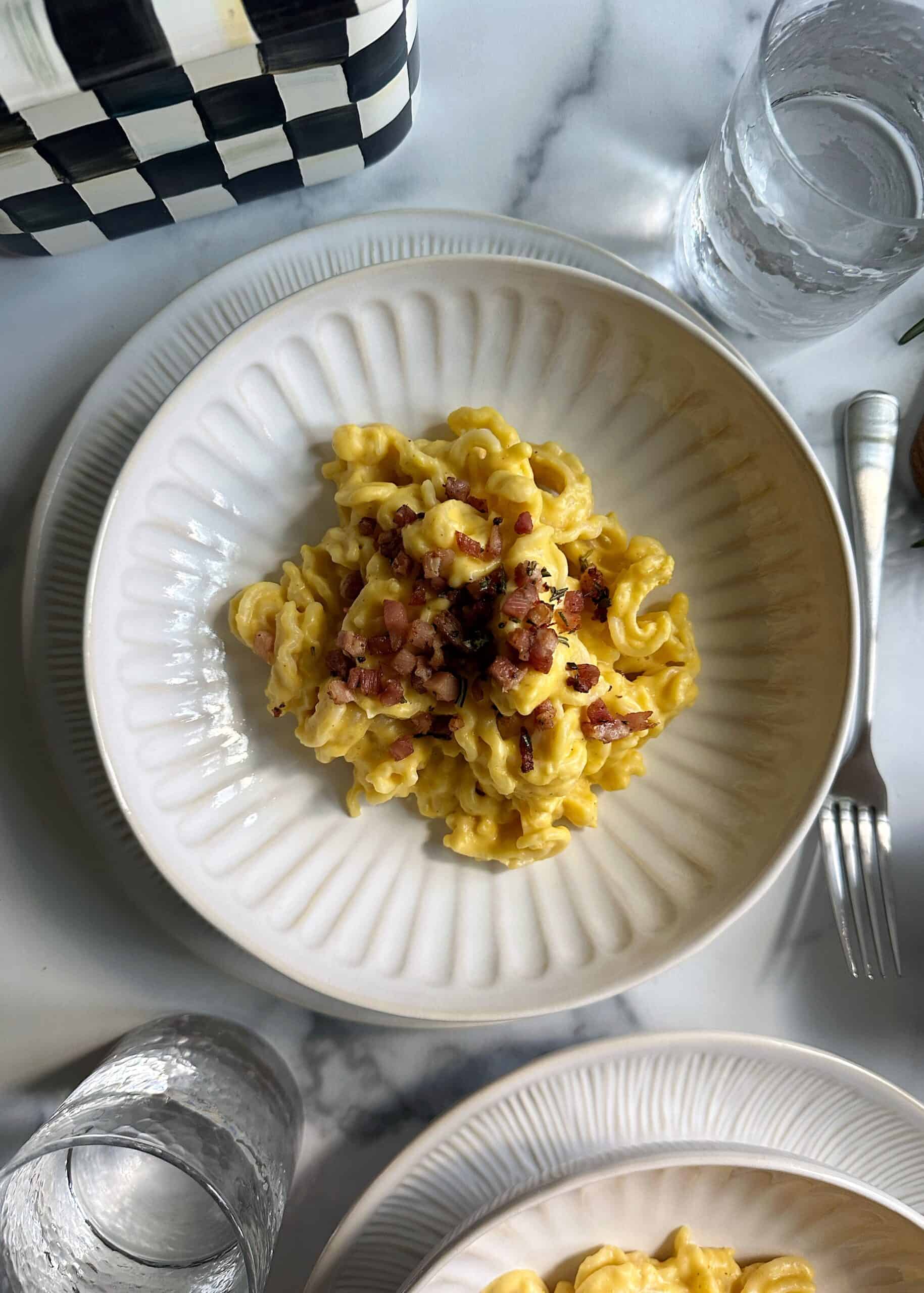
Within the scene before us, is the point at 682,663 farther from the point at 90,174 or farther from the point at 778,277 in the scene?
the point at 90,174

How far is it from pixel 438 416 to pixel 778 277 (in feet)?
2.31

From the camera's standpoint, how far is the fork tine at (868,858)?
1815 millimetres

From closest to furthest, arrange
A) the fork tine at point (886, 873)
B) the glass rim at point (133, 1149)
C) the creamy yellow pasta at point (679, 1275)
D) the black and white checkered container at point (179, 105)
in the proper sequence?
the black and white checkered container at point (179, 105) < the glass rim at point (133, 1149) < the creamy yellow pasta at point (679, 1275) < the fork tine at point (886, 873)

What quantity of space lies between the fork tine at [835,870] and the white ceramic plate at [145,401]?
3.05 ft

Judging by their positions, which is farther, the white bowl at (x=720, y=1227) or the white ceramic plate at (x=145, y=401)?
the white ceramic plate at (x=145, y=401)

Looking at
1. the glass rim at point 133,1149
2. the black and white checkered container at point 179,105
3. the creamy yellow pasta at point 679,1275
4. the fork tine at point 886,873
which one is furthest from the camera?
the fork tine at point 886,873

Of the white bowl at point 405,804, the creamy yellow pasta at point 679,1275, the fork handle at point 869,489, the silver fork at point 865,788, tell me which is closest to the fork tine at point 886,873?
the silver fork at point 865,788

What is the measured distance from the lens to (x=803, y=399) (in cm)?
189

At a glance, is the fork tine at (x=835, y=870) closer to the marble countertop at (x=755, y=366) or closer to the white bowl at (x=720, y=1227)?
the marble countertop at (x=755, y=366)

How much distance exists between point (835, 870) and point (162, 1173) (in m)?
1.47

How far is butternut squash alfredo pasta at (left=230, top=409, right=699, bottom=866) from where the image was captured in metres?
1.54

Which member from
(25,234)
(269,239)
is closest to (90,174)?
(25,234)

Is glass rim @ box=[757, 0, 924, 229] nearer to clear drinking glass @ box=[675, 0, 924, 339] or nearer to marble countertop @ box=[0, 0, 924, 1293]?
Answer: clear drinking glass @ box=[675, 0, 924, 339]

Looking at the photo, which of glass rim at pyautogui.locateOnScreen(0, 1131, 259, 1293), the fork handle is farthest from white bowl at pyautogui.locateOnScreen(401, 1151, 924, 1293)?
the fork handle
